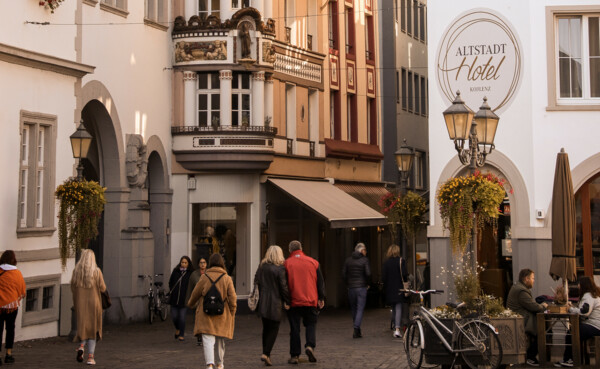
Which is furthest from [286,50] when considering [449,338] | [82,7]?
[449,338]

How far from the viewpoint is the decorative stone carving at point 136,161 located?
90.6ft

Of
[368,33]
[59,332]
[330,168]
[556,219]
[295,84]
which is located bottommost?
[59,332]

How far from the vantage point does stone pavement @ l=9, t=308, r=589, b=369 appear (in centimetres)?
1795

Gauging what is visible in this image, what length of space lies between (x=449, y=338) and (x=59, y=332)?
998 centimetres

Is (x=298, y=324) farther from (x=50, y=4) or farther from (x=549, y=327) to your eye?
(x=50, y=4)

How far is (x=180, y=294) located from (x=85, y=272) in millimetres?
5046

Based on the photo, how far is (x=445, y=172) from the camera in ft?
79.2

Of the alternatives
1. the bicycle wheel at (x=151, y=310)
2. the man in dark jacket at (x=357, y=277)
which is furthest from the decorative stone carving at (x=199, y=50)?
the man in dark jacket at (x=357, y=277)

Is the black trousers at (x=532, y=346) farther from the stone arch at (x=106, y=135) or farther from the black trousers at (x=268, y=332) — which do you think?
the stone arch at (x=106, y=135)

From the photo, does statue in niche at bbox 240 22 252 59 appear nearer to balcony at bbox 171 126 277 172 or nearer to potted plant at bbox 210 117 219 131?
potted plant at bbox 210 117 219 131

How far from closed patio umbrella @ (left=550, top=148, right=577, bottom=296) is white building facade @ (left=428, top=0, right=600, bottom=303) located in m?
3.86

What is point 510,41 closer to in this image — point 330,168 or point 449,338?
point 449,338

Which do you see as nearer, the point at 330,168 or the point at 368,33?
the point at 330,168

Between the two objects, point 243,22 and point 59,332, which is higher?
point 243,22
